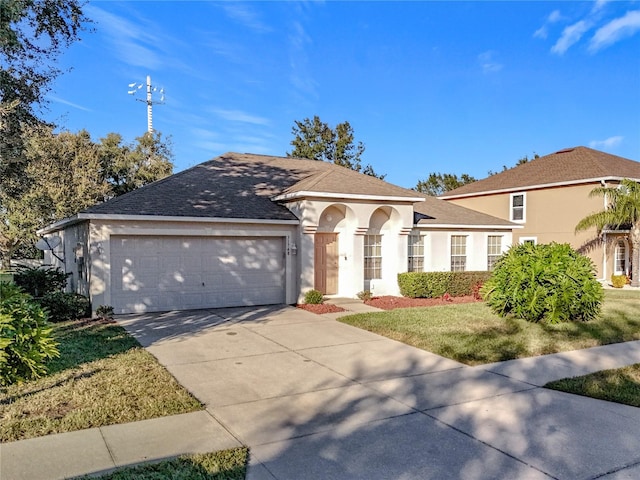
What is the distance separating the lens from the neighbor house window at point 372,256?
16.4 metres

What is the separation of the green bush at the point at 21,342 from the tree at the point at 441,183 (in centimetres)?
4431

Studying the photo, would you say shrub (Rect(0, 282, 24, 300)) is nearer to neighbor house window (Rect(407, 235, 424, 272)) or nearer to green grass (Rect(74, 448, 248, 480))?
green grass (Rect(74, 448, 248, 480))

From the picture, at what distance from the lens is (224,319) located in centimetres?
1187

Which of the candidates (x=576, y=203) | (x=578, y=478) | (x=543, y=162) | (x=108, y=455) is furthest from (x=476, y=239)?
(x=108, y=455)

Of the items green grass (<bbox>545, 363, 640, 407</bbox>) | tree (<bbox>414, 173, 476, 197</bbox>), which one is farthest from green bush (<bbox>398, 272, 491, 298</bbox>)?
tree (<bbox>414, 173, 476, 197</bbox>)

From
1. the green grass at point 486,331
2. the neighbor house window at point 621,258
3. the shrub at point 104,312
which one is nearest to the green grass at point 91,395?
the shrub at point 104,312

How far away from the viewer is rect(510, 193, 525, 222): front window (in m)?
23.6

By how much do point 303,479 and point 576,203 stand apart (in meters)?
21.6

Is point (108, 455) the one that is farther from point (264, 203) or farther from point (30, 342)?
point (264, 203)

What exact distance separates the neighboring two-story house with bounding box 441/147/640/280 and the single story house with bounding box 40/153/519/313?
5391 mm

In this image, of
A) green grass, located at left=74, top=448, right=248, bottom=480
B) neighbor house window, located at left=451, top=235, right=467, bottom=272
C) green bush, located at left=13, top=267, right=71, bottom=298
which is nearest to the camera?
green grass, located at left=74, top=448, right=248, bottom=480

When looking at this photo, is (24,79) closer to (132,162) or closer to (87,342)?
(87,342)

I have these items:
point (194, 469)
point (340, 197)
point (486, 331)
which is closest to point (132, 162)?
point (340, 197)

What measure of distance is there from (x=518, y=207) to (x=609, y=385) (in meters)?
18.7
